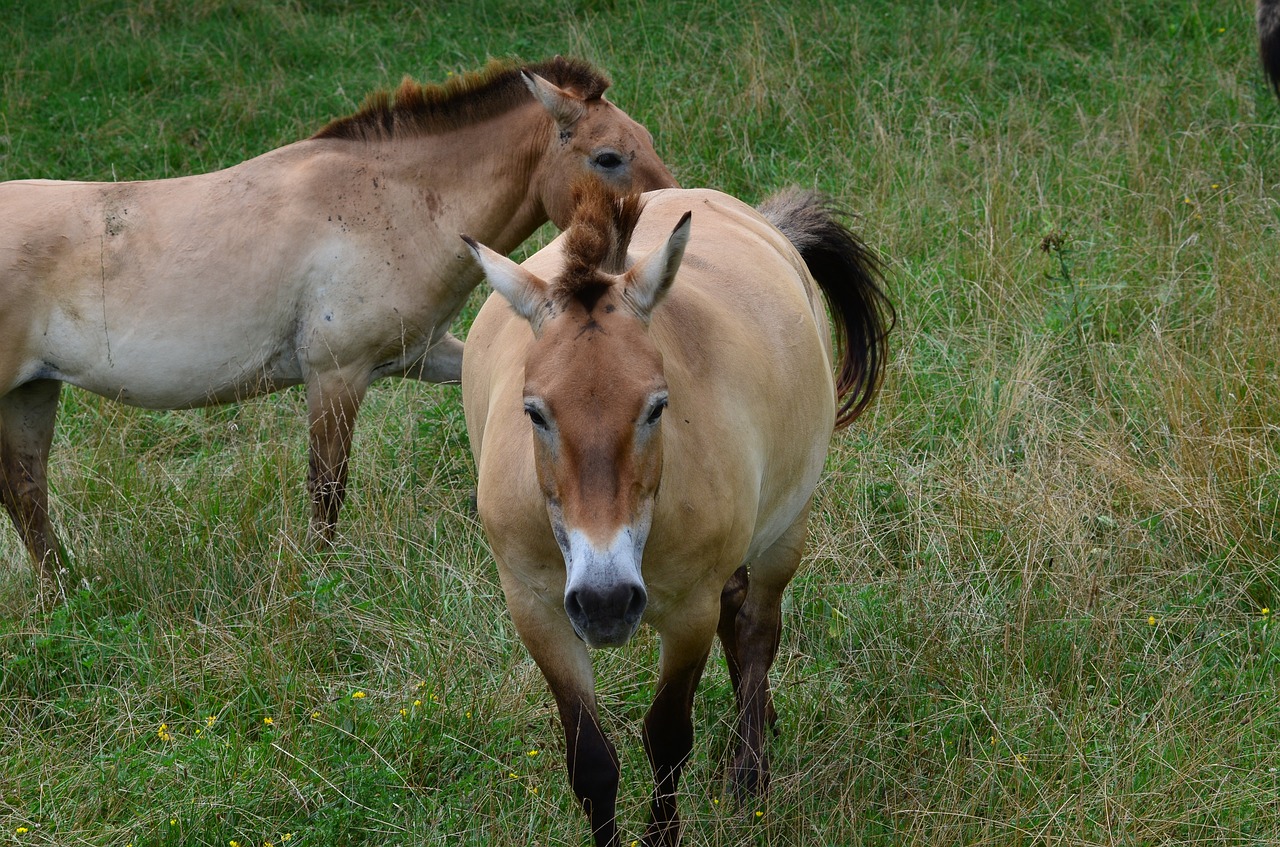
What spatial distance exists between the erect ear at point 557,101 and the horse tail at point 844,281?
0.91 m

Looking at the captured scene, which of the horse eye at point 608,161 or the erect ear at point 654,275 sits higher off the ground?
the erect ear at point 654,275

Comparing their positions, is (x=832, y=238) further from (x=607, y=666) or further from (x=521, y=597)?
(x=521, y=597)

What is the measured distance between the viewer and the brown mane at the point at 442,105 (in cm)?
502

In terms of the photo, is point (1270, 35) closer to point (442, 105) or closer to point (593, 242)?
point (442, 105)

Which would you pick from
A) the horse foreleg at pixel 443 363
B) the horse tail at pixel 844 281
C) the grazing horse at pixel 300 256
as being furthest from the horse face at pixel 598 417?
the horse foreleg at pixel 443 363

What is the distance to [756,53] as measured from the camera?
8266 millimetres

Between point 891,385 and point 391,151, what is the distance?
92.4 inches

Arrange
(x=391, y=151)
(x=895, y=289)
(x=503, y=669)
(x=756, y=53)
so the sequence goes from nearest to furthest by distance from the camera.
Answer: (x=503, y=669)
(x=391, y=151)
(x=895, y=289)
(x=756, y=53)

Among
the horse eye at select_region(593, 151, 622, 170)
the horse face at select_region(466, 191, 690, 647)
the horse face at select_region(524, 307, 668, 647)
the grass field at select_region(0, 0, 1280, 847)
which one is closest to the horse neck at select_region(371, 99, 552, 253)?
the horse eye at select_region(593, 151, 622, 170)

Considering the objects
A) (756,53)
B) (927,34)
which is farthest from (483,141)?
A: (927,34)

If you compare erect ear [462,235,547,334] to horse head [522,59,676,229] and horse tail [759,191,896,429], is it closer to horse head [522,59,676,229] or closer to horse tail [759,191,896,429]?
horse tail [759,191,896,429]

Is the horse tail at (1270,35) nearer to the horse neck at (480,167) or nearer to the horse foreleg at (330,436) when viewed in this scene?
the horse neck at (480,167)

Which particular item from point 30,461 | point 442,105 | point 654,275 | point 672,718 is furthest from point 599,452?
point 30,461

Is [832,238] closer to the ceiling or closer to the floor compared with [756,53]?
closer to the ceiling
